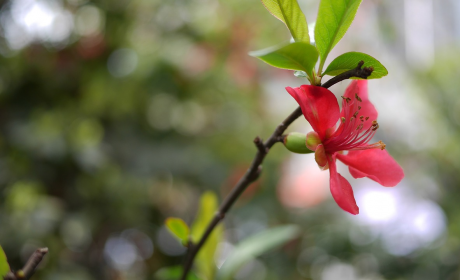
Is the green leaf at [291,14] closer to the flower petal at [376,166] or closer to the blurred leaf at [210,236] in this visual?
the flower petal at [376,166]

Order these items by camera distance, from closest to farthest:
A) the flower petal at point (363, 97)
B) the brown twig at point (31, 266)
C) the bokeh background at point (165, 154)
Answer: the brown twig at point (31, 266) < the flower petal at point (363, 97) < the bokeh background at point (165, 154)

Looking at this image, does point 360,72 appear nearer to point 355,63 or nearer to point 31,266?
point 355,63

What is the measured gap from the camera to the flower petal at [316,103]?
29cm

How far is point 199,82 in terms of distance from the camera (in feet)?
4.04

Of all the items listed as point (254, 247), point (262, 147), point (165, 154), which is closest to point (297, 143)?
point (262, 147)

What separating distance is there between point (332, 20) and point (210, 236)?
0.35 m

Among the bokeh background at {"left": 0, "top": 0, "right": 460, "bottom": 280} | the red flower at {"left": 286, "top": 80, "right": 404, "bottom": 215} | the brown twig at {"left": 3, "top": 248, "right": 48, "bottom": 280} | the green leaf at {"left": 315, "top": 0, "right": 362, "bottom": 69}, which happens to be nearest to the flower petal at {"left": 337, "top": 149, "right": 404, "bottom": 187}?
the red flower at {"left": 286, "top": 80, "right": 404, "bottom": 215}

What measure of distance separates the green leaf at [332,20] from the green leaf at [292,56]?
3cm

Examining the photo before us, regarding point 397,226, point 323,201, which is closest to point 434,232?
point 397,226

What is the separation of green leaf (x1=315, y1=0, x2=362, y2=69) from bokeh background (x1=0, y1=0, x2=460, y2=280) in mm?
803

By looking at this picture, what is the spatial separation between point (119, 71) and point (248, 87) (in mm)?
488

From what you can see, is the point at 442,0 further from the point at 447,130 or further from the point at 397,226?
the point at 397,226

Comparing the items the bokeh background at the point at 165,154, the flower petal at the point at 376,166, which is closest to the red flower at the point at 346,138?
the flower petal at the point at 376,166

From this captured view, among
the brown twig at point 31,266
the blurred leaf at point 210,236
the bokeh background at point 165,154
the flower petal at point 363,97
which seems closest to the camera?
the brown twig at point 31,266
